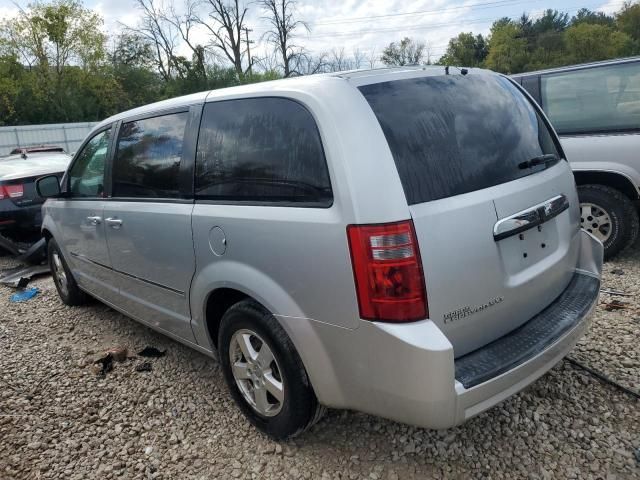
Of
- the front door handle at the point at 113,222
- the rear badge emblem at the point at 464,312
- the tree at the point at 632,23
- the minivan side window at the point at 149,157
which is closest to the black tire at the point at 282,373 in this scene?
the rear badge emblem at the point at 464,312

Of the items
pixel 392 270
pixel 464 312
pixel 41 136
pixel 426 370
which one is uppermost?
pixel 41 136

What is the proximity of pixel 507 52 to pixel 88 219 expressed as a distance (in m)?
57.5

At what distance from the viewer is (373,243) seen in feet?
6.23

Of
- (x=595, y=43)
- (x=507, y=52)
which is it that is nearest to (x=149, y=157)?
(x=595, y=43)

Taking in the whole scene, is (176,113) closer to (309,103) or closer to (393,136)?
(309,103)

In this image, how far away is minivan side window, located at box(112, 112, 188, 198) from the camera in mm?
2918

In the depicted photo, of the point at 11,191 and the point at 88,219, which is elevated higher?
the point at 11,191

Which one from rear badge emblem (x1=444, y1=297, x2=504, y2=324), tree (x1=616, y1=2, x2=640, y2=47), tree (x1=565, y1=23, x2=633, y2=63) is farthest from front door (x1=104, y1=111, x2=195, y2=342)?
tree (x1=616, y1=2, x2=640, y2=47)

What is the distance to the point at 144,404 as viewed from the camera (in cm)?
309

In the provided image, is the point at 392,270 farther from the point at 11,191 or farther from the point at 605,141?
the point at 11,191

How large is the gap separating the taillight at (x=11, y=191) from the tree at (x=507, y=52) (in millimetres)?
51788

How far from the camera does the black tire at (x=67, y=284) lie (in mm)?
4734

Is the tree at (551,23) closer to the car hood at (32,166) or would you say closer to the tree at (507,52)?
the tree at (507,52)

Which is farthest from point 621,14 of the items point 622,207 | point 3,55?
point 622,207
